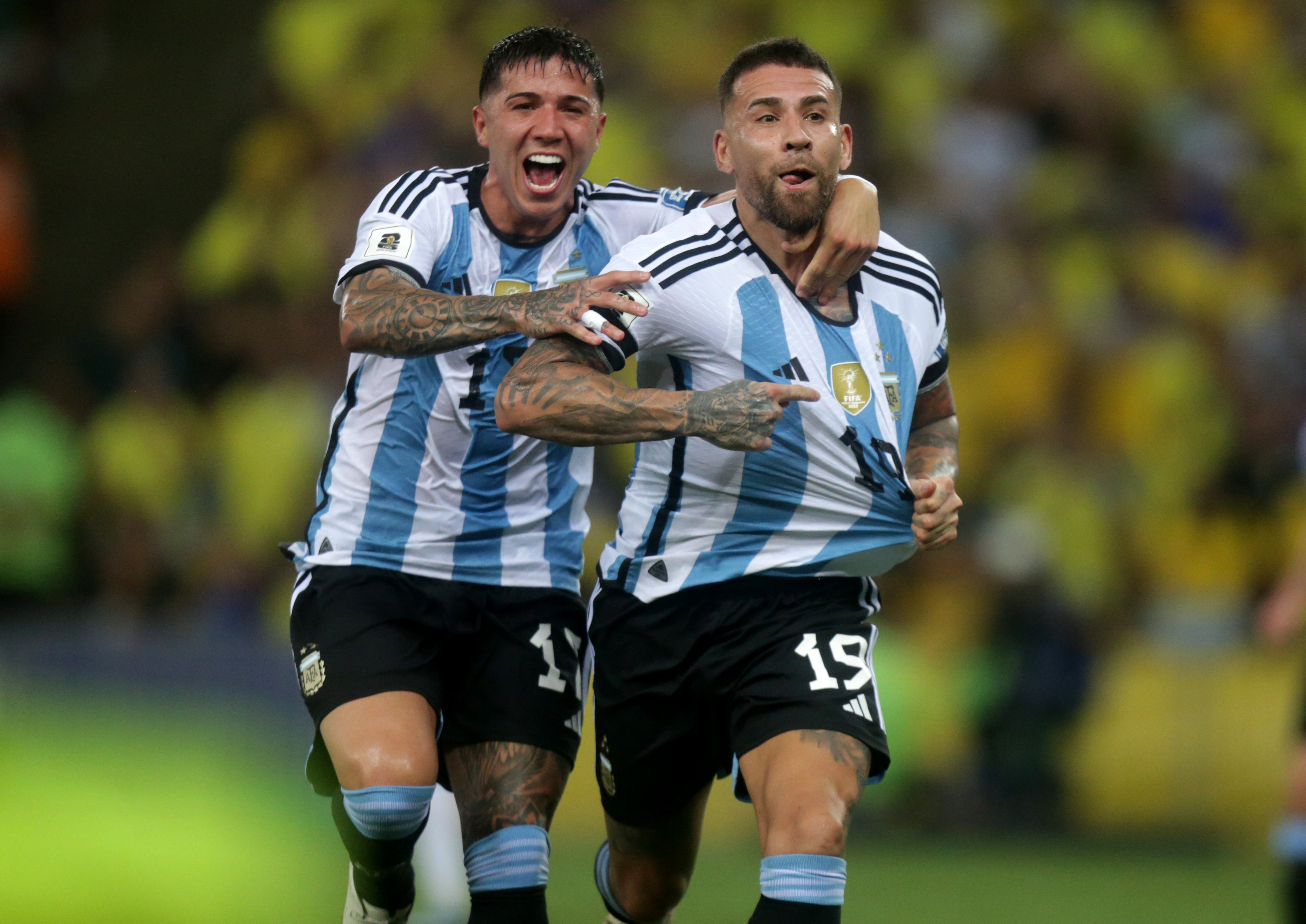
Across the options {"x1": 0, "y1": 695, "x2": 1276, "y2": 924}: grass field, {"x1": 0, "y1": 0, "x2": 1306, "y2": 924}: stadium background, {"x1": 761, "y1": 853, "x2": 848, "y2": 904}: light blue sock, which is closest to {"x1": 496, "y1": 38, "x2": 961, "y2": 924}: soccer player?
{"x1": 761, "y1": 853, "x2": 848, "y2": 904}: light blue sock

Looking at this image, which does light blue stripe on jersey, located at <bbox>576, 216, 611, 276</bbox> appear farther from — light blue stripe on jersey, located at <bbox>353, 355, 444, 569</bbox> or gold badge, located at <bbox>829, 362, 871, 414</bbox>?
gold badge, located at <bbox>829, 362, 871, 414</bbox>

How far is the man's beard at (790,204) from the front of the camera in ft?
13.7

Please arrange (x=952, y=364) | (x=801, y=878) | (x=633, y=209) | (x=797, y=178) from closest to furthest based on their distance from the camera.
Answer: (x=801, y=878) < (x=797, y=178) < (x=633, y=209) < (x=952, y=364)

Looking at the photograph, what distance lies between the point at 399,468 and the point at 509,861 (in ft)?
3.63

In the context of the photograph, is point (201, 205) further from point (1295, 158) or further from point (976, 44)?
point (1295, 158)

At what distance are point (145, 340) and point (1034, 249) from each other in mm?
5766

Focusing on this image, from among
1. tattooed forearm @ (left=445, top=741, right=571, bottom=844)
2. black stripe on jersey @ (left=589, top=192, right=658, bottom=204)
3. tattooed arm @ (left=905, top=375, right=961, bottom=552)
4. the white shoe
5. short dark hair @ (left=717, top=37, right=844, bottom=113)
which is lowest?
the white shoe

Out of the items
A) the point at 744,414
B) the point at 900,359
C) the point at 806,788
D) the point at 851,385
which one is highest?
the point at 900,359

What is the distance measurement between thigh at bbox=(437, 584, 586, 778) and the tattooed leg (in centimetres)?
74

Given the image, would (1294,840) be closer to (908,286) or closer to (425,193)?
(908,286)

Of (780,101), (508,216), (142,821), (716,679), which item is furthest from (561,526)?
(142,821)

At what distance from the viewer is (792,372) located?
4094 mm

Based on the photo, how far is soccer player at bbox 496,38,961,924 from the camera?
3.84 meters

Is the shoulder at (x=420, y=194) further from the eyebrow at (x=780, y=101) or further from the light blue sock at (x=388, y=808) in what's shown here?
the light blue sock at (x=388, y=808)
